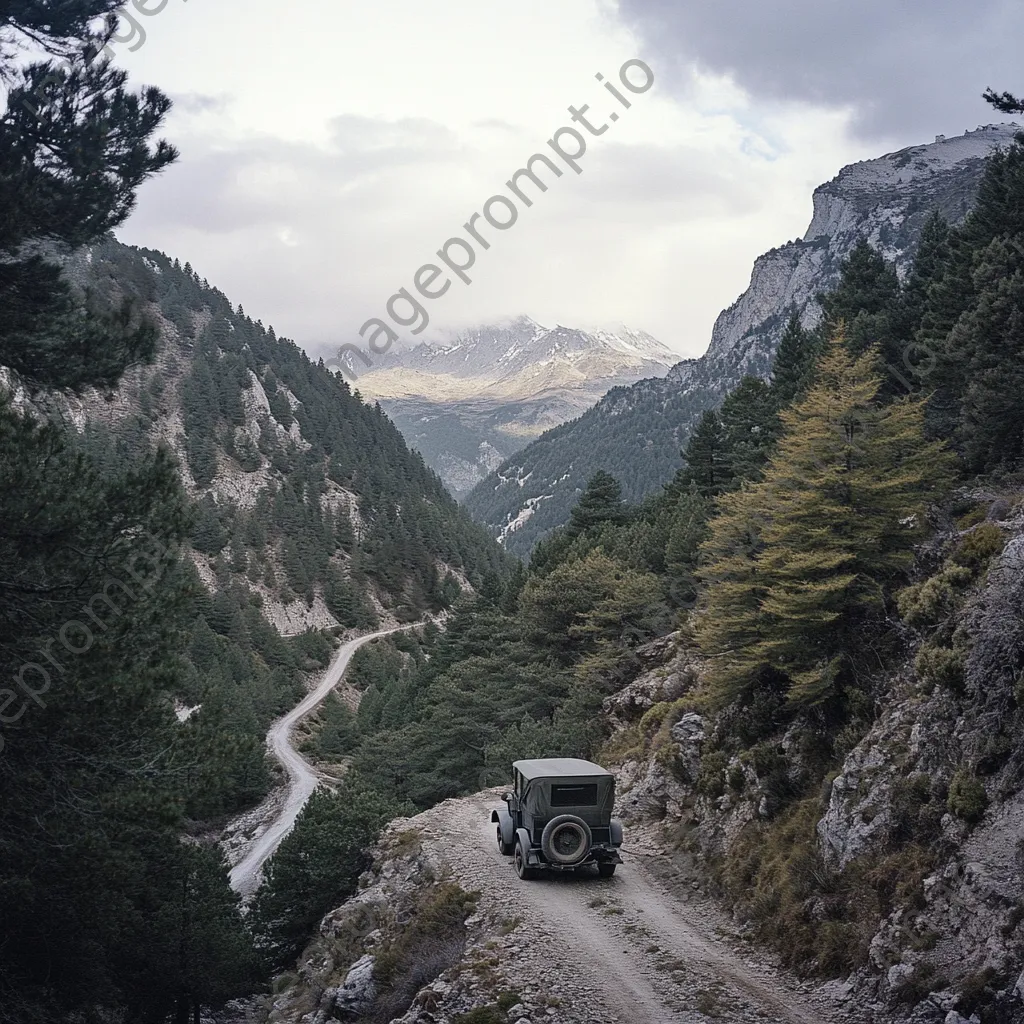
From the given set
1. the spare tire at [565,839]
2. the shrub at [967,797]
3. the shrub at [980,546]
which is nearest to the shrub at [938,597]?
the shrub at [980,546]

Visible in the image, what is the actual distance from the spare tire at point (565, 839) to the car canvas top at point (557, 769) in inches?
35.7

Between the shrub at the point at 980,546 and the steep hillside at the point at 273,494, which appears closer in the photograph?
the shrub at the point at 980,546

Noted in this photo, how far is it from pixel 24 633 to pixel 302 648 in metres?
79.2

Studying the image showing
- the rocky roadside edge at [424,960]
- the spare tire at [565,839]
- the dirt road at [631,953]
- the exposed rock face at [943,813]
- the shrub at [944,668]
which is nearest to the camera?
the exposed rock face at [943,813]

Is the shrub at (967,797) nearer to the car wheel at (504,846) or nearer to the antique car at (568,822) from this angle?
the antique car at (568,822)

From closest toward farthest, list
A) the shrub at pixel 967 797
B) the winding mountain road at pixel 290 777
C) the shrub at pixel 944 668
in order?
the shrub at pixel 967 797
the shrub at pixel 944 668
the winding mountain road at pixel 290 777

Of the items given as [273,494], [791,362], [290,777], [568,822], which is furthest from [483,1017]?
[273,494]

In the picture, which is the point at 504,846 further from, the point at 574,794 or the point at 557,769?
the point at 574,794

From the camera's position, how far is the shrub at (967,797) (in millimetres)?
10828

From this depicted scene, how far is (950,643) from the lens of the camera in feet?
45.7

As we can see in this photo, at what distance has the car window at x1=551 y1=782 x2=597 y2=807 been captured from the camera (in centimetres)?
1638

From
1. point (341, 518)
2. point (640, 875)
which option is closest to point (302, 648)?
point (341, 518)

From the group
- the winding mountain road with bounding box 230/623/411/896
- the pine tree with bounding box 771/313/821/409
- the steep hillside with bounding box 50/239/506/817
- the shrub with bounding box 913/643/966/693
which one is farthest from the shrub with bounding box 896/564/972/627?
the steep hillside with bounding box 50/239/506/817

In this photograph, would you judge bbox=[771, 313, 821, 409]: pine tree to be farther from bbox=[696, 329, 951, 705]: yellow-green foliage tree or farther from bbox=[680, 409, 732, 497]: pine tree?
bbox=[696, 329, 951, 705]: yellow-green foliage tree
